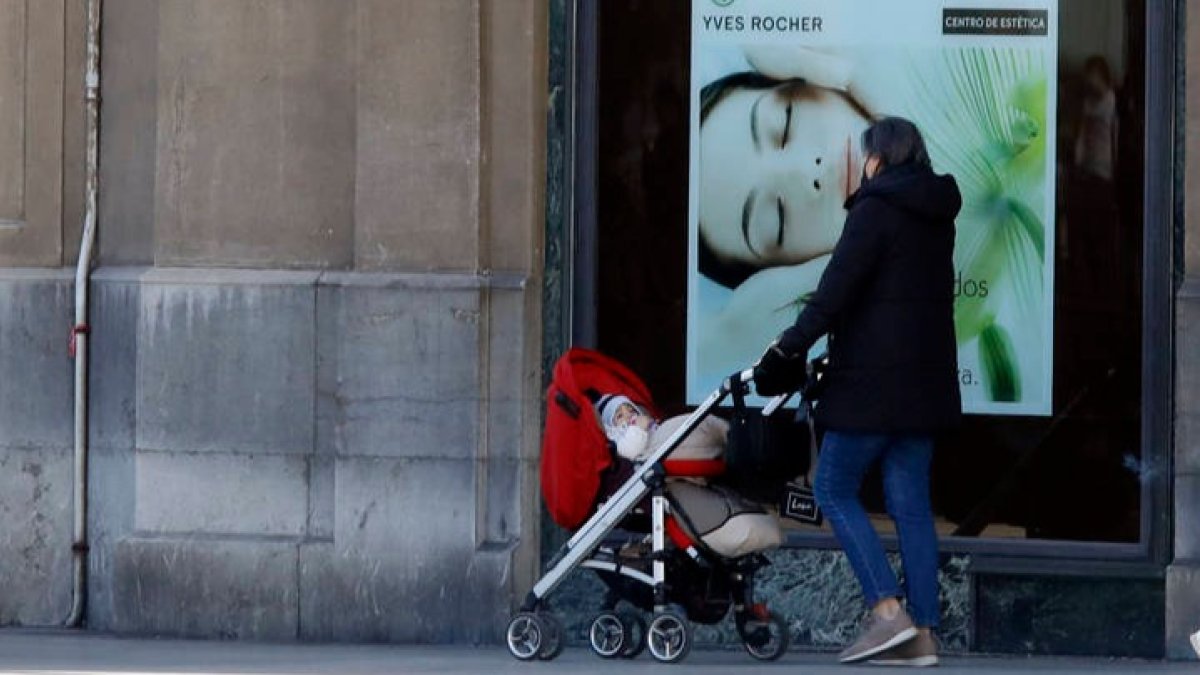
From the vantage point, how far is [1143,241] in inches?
396

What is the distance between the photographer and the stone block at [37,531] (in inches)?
418

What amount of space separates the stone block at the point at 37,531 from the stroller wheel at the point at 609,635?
248 cm

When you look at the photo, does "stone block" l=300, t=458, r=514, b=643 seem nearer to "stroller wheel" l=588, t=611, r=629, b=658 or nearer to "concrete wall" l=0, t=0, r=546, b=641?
"concrete wall" l=0, t=0, r=546, b=641

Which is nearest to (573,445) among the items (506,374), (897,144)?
(506,374)

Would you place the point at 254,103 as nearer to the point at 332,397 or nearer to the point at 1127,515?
the point at 332,397

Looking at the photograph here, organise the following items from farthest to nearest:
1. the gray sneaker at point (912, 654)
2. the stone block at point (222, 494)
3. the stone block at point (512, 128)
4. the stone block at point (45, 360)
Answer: the stone block at point (45, 360), the stone block at point (222, 494), the stone block at point (512, 128), the gray sneaker at point (912, 654)

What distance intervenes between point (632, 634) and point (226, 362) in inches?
81.3

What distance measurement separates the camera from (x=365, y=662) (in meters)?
9.50

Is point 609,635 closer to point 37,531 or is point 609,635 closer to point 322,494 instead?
point 322,494

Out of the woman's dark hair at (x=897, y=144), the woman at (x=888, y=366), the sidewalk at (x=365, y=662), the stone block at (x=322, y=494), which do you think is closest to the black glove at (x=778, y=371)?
the woman at (x=888, y=366)

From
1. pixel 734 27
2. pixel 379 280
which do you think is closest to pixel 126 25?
pixel 379 280

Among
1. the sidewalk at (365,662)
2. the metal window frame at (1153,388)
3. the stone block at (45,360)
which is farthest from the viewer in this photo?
the stone block at (45,360)

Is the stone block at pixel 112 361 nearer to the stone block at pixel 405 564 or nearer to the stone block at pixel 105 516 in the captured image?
the stone block at pixel 105 516

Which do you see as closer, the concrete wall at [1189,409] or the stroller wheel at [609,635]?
the stroller wheel at [609,635]
